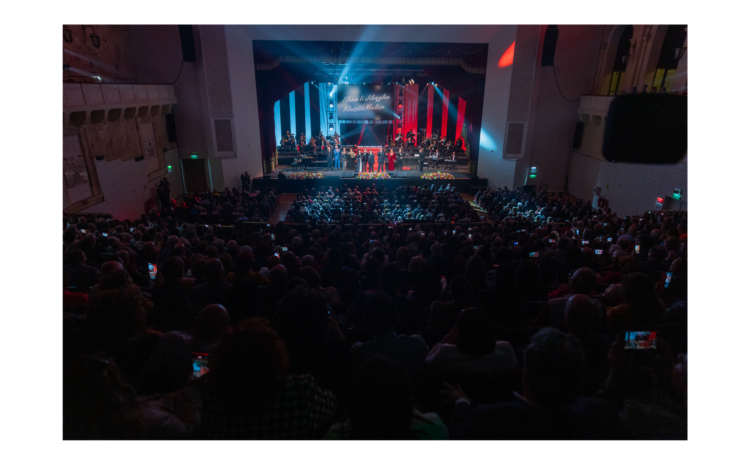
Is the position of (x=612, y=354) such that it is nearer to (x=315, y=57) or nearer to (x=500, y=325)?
(x=500, y=325)

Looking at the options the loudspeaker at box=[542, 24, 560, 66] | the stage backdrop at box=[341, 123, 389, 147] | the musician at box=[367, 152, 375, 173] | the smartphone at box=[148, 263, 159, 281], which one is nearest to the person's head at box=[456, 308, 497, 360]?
the smartphone at box=[148, 263, 159, 281]

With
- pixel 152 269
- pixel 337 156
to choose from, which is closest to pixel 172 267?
pixel 152 269

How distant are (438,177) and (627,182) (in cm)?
640

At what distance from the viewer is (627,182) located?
448 inches

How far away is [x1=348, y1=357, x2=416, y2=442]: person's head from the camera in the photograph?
123 centimetres

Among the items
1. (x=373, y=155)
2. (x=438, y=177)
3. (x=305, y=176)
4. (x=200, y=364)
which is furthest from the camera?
(x=373, y=155)

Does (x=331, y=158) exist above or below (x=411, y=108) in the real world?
below

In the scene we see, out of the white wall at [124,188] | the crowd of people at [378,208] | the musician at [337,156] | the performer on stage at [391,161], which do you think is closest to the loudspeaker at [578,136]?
the crowd of people at [378,208]

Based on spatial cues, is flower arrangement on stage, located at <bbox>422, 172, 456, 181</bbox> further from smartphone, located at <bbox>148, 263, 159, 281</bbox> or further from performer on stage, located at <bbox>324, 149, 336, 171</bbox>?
smartphone, located at <bbox>148, 263, 159, 281</bbox>

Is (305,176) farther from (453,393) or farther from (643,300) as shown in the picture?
(453,393)

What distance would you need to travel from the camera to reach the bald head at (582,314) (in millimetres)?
2049

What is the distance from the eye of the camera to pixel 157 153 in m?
12.8

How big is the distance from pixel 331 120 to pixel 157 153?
9387 millimetres

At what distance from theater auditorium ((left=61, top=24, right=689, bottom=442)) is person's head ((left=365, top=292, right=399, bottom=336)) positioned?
0.02 m
